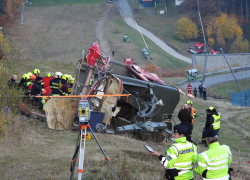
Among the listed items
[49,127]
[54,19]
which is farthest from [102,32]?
[49,127]

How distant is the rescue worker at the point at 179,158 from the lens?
425cm

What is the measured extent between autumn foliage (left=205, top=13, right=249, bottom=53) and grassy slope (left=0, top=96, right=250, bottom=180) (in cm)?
5806

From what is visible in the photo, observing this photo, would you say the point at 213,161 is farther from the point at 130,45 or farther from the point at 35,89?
the point at 130,45

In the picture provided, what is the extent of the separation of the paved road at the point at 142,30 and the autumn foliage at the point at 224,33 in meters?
11.7

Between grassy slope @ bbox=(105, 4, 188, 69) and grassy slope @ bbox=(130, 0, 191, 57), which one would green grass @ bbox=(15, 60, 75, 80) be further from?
grassy slope @ bbox=(130, 0, 191, 57)

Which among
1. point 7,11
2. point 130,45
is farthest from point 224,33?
point 7,11

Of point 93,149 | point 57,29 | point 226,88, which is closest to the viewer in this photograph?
point 93,149

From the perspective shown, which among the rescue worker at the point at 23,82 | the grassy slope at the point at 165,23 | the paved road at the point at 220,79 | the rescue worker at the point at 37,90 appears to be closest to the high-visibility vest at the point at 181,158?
the rescue worker at the point at 37,90

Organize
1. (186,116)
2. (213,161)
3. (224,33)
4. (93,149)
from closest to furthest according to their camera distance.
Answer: (213,161) < (93,149) < (186,116) < (224,33)

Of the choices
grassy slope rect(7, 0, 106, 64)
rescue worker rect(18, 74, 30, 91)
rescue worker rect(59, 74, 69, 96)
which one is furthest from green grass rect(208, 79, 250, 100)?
grassy slope rect(7, 0, 106, 64)

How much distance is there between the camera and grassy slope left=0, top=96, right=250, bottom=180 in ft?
19.1

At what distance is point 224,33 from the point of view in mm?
66250

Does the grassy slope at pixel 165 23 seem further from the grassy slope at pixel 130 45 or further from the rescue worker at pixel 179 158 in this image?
the rescue worker at pixel 179 158

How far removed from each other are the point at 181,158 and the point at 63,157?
3616 mm
